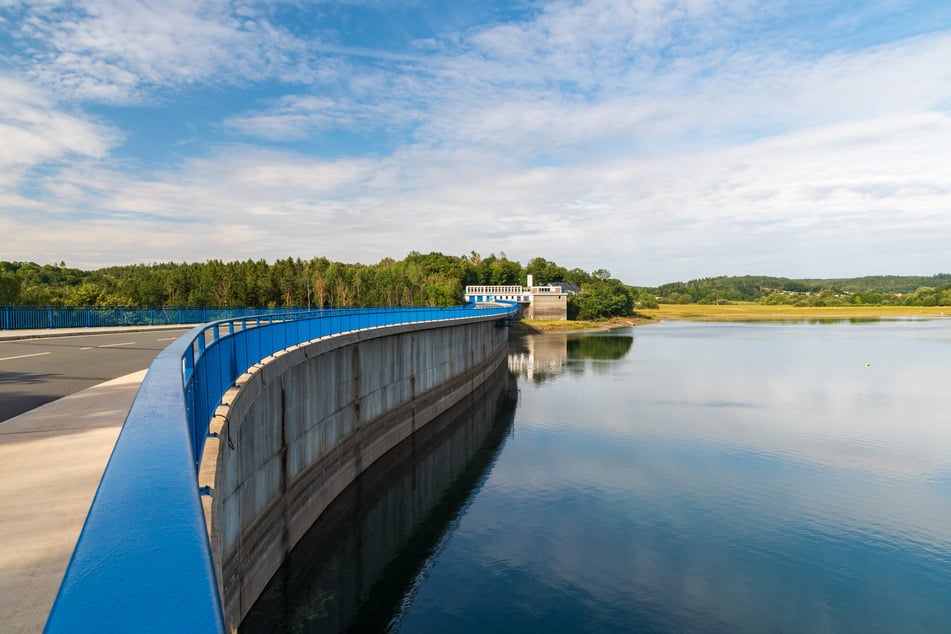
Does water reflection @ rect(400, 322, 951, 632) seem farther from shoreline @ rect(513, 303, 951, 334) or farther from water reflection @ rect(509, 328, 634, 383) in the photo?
shoreline @ rect(513, 303, 951, 334)

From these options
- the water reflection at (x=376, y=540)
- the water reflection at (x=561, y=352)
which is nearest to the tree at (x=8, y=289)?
the water reflection at (x=561, y=352)

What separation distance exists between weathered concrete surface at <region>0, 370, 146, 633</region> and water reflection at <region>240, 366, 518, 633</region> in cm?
573

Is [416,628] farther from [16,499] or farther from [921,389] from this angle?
[921,389]

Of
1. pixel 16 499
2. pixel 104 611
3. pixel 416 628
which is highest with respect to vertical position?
pixel 104 611

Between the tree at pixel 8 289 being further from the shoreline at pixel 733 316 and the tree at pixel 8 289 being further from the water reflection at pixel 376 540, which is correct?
the shoreline at pixel 733 316

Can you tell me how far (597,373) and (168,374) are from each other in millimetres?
51596

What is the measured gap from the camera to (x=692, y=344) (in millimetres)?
83062

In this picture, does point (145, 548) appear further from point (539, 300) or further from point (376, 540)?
point (539, 300)

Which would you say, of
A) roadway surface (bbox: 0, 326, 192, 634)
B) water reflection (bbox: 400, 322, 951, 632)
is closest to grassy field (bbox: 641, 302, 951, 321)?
water reflection (bbox: 400, 322, 951, 632)

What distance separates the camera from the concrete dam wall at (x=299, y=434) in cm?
1208

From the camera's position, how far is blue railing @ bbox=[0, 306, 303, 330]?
115ft

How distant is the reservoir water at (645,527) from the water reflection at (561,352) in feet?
66.7

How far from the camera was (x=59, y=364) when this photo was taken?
20.3 metres

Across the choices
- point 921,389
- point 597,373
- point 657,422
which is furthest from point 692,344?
point 657,422
